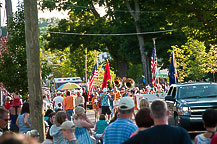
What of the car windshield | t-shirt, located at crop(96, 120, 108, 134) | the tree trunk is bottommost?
t-shirt, located at crop(96, 120, 108, 134)

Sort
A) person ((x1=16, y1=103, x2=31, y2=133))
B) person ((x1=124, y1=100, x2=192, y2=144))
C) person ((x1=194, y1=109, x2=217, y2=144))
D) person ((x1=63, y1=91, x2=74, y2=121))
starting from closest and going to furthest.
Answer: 1. person ((x1=124, y1=100, x2=192, y2=144))
2. person ((x1=194, y1=109, x2=217, y2=144))
3. person ((x1=16, y1=103, x2=31, y2=133))
4. person ((x1=63, y1=91, x2=74, y2=121))

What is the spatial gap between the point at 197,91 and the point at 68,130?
952 cm

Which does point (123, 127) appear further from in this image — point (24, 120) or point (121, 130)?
point (24, 120)

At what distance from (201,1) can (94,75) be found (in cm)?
1482

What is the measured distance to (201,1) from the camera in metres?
22.8

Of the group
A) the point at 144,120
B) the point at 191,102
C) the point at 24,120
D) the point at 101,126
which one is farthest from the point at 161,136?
the point at 191,102

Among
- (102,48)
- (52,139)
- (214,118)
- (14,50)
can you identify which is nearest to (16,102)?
(14,50)

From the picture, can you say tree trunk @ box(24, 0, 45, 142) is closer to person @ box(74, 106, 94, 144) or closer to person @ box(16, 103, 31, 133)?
person @ box(74, 106, 94, 144)

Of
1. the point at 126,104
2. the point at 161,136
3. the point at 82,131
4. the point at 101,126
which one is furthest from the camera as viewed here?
the point at 101,126

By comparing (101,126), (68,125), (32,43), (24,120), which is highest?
(32,43)

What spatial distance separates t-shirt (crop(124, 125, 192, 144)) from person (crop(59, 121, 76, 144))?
11.1ft

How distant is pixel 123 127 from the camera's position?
6.12 meters

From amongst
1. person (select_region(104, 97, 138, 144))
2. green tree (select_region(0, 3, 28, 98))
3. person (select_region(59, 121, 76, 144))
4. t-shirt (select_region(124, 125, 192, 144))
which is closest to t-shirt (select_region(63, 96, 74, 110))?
green tree (select_region(0, 3, 28, 98))

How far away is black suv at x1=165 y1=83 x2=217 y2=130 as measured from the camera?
50.8ft
